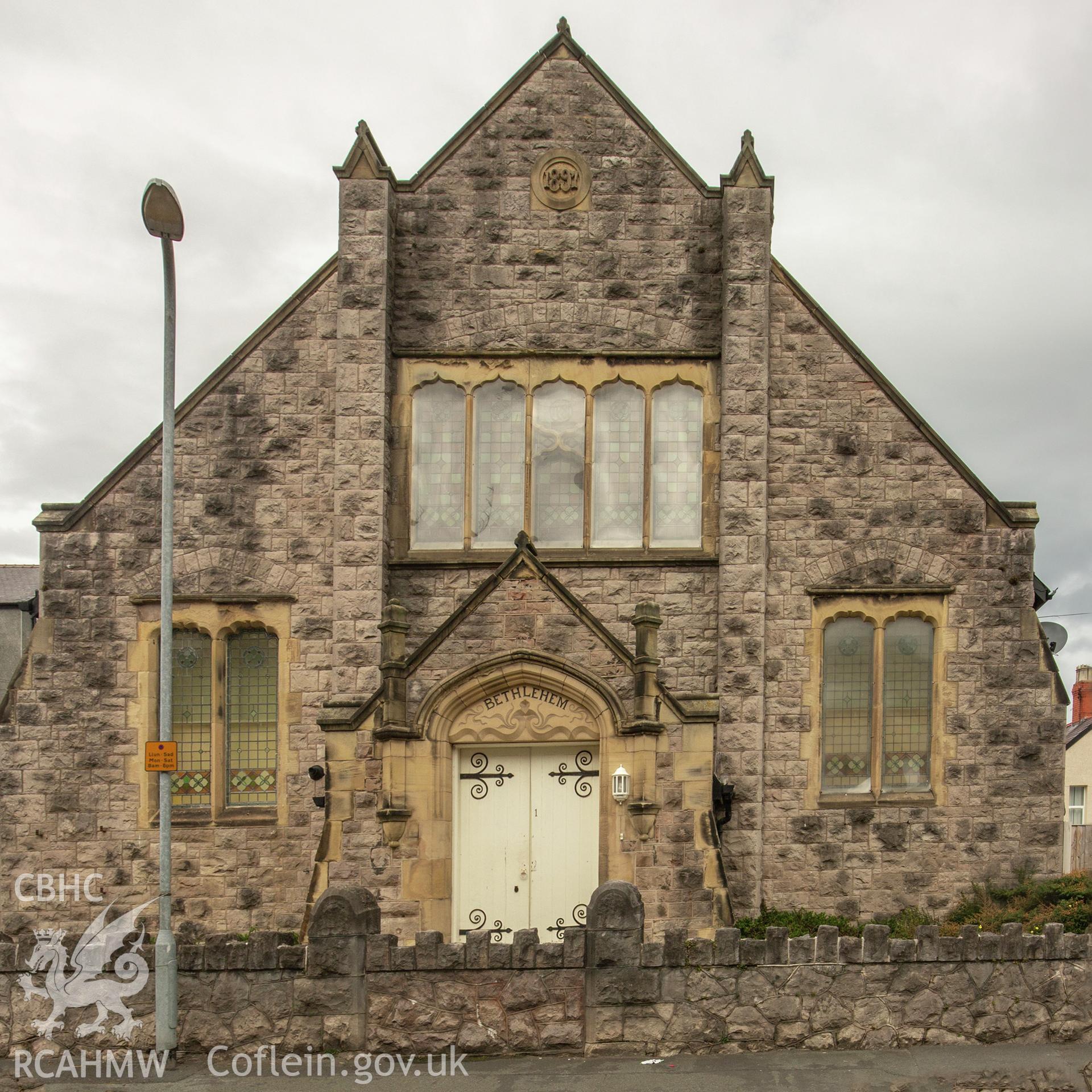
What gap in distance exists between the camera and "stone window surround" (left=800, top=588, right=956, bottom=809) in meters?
14.8

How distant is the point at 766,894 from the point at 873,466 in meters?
5.66

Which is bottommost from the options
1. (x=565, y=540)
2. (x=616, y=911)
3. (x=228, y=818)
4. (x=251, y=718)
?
(x=228, y=818)

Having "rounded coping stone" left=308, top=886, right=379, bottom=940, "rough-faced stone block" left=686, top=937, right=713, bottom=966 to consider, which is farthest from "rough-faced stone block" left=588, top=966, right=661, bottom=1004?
"rounded coping stone" left=308, top=886, right=379, bottom=940

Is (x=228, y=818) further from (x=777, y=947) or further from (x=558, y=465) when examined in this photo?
(x=777, y=947)

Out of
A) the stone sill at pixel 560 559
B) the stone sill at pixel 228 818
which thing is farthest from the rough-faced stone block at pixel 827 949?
the stone sill at pixel 228 818

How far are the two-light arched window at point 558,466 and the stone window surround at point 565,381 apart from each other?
4cm

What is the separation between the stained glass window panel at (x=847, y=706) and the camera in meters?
15.0

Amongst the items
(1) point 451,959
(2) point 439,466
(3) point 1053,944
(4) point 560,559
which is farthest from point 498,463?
(3) point 1053,944

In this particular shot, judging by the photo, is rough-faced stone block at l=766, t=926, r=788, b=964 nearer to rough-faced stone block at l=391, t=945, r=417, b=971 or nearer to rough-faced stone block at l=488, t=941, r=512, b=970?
rough-faced stone block at l=488, t=941, r=512, b=970

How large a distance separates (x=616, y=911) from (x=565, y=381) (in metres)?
8.21

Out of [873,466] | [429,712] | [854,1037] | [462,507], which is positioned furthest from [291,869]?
[873,466]

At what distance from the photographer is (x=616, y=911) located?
890 centimetres

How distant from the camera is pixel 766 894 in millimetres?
14562

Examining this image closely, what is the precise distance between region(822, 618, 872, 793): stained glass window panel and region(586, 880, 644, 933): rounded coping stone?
21.9ft
